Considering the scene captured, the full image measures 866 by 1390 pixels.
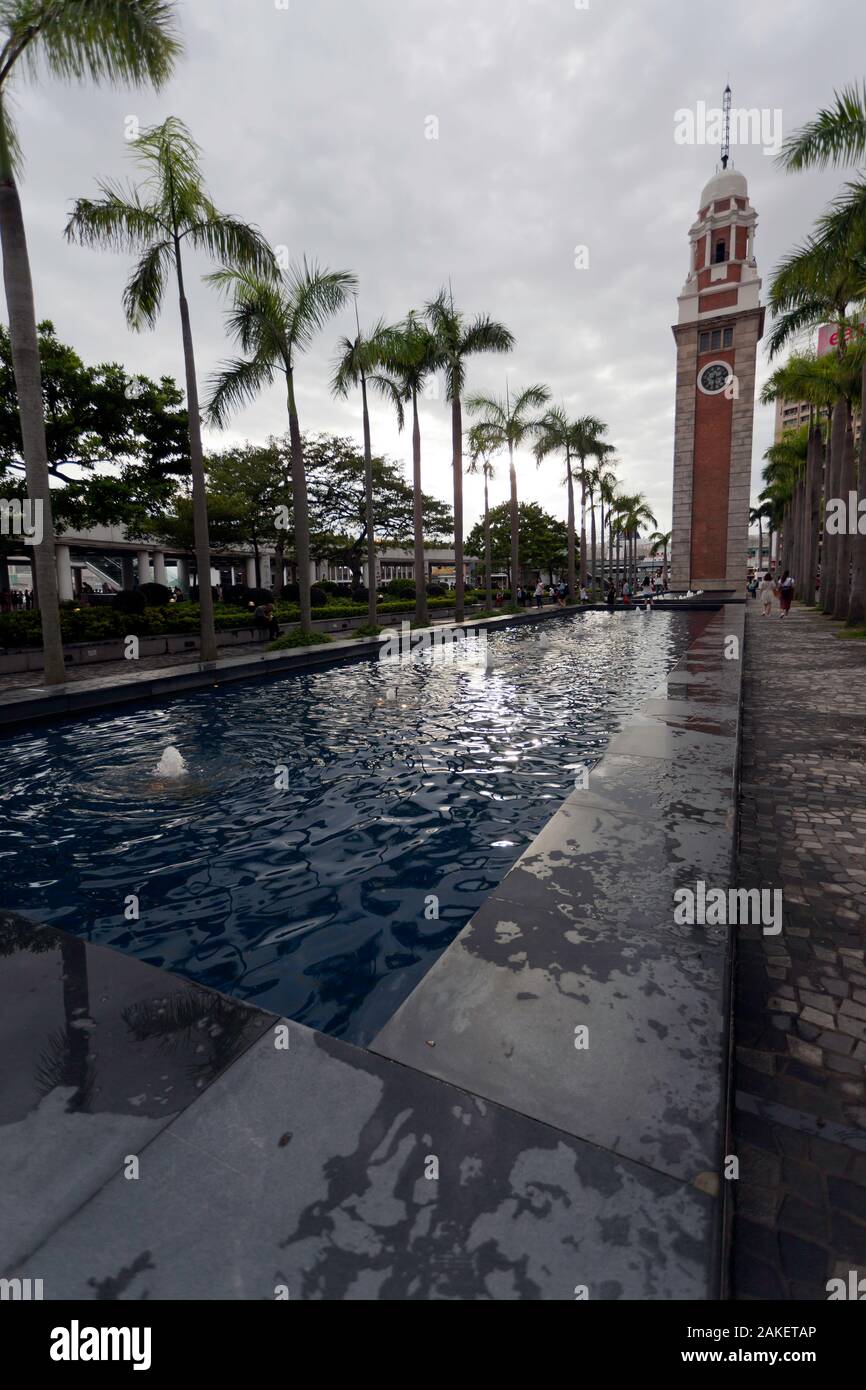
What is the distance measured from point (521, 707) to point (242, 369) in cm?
1339

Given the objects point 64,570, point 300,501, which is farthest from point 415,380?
point 64,570

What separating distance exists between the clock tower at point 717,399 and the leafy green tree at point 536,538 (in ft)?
51.4

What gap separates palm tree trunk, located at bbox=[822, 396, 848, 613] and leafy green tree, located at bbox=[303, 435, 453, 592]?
66.7ft

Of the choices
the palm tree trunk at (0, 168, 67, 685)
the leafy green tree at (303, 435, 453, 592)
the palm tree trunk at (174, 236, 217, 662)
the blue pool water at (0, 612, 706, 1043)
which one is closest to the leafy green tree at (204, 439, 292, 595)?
the leafy green tree at (303, 435, 453, 592)

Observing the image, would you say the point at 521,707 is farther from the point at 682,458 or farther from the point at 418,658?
the point at 682,458

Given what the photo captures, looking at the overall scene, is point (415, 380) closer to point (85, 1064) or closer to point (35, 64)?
point (35, 64)

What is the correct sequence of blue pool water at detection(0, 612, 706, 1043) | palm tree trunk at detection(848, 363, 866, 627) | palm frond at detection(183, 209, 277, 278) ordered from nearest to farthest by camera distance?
blue pool water at detection(0, 612, 706, 1043)
palm frond at detection(183, 209, 277, 278)
palm tree trunk at detection(848, 363, 866, 627)

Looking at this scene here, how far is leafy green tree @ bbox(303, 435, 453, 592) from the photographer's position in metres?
36.2

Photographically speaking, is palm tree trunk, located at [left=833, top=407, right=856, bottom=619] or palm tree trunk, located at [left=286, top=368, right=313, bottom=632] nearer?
palm tree trunk, located at [left=286, top=368, right=313, bottom=632]

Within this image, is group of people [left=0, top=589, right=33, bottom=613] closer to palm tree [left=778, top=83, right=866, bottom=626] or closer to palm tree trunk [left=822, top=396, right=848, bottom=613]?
palm tree [left=778, top=83, right=866, bottom=626]

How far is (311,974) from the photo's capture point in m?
3.73

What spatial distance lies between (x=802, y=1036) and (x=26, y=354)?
47.1 feet

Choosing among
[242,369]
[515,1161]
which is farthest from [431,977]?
[242,369]

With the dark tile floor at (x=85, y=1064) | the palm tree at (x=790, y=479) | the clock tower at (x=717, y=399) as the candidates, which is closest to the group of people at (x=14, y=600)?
the dark tile floor at (x=85, y=1064)
